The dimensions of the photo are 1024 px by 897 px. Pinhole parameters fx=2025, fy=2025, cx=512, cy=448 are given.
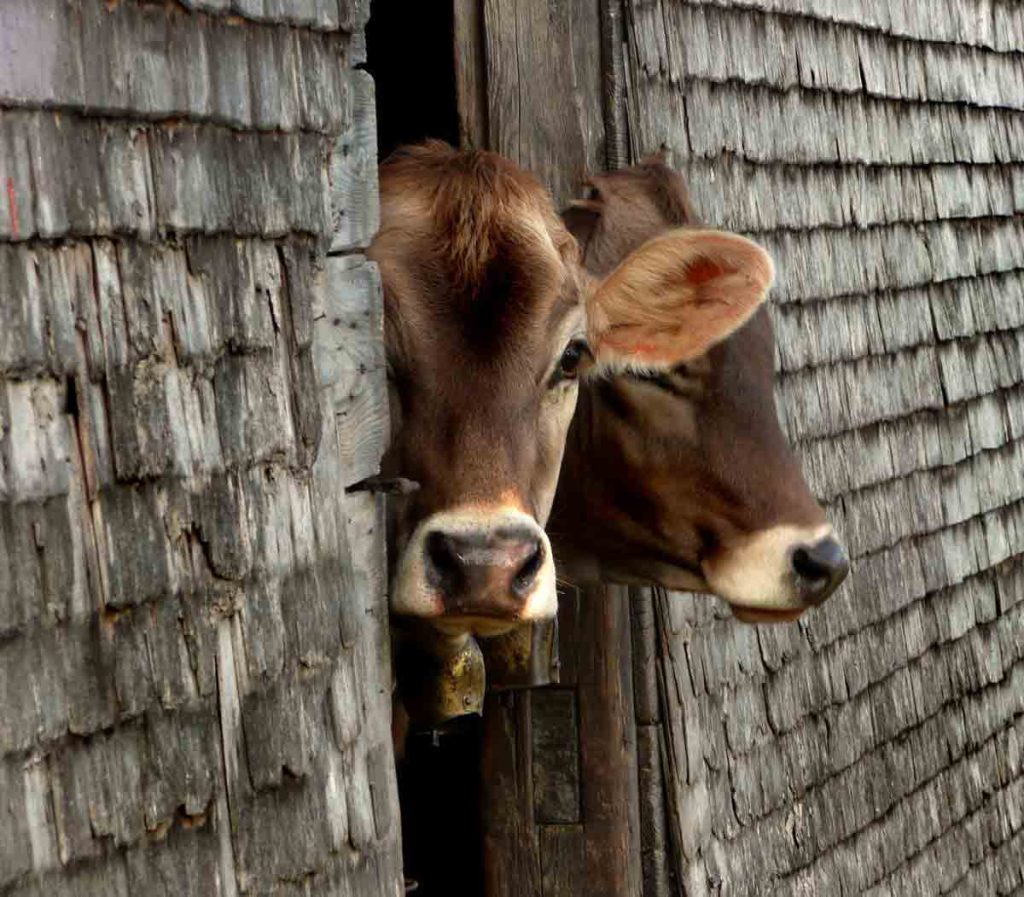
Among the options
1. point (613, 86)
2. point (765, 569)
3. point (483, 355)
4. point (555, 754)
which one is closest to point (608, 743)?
point (555, 754)

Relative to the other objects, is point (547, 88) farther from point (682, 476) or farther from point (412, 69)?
point (412, 69)

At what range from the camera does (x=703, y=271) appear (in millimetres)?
4691

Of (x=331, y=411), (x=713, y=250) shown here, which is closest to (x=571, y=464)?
(x=713, y=250)

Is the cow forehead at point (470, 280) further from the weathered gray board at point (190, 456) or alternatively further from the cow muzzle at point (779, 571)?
the cow muzzle at point (779, 571)

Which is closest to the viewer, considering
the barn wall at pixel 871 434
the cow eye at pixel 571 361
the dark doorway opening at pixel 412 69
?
the cow eye at pixel 571 361

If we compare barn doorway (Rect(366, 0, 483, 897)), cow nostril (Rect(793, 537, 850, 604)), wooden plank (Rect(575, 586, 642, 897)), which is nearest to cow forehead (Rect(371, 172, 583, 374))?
cow nostril (Rect(793, 537, 850, 604))

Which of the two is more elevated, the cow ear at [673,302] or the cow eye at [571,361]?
the cow ear at [673,302]

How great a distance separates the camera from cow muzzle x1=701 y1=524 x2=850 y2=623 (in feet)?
15.0

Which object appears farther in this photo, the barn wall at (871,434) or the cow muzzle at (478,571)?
the barn wall at (871,434)

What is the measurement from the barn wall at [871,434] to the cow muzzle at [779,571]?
20.7 inches

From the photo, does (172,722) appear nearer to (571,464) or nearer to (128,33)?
(128,33)

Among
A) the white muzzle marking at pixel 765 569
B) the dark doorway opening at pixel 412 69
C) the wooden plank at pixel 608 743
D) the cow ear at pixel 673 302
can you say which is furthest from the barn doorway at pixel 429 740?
the cow ear at pixel 673 302

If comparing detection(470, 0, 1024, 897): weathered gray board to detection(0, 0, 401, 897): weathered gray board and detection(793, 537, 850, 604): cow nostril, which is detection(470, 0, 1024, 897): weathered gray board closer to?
detection(793, 537, 850, 604): cow nostril

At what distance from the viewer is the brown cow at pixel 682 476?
459 cm
